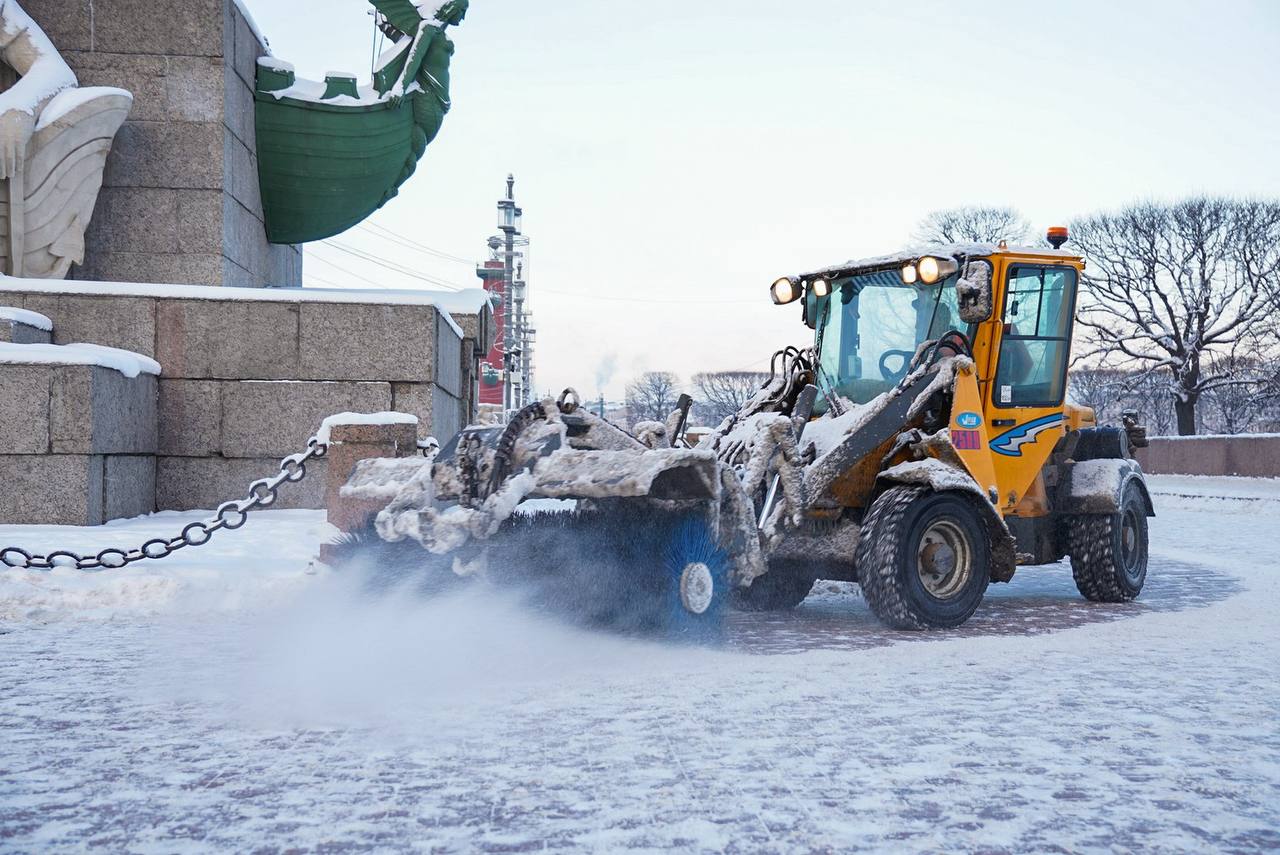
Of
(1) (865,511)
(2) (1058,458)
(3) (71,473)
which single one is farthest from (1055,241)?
(3) (71,473)

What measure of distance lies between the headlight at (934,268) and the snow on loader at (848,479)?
0.05 ft

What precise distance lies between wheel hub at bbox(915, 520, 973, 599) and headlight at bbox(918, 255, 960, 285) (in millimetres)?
1532

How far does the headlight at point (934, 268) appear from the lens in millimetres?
7961

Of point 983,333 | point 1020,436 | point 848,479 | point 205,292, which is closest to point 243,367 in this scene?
point 205,292

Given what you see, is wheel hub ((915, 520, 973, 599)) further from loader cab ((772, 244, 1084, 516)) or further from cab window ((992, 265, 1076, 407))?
cab window ((992, 265, 1076, 407))

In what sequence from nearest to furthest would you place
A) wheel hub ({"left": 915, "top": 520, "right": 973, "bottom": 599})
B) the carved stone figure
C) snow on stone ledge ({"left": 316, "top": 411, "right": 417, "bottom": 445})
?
1. wheel hub ({"left": 915, "top": 520, "right": 973, "bottom": 599})
2. snow on stone ledge ({"left": 316, "top": 411, "right": 417, "bottom": 445})
3. the carved stone figure

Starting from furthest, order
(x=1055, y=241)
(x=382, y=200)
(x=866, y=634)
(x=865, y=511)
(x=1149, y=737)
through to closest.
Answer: (x=382, y=200) < (x=1055, y=241) < (x=865, y=511) < (x=866, y=634) < (x=1149, y=737)

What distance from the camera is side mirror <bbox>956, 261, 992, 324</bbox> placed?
25.4 feet

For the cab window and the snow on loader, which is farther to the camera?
the cab window

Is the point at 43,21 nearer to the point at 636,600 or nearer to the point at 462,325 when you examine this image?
the point at 462,325

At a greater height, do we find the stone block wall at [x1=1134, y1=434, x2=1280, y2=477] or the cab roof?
the cab roof

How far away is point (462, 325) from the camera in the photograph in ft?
48.6

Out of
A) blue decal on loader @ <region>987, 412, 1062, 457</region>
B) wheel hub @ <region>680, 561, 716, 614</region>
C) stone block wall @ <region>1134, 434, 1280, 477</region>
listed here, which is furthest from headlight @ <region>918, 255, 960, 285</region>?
stone block wall @ <region>1134, 434, 1280, 477</region>

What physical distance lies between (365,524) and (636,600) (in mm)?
2041
